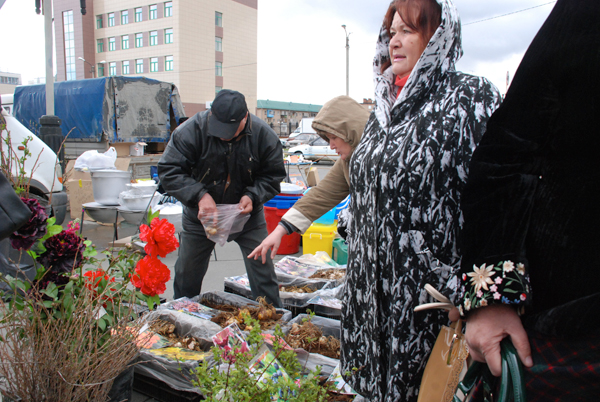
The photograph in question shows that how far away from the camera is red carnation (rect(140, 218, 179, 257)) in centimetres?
187

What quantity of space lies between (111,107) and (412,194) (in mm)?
12486

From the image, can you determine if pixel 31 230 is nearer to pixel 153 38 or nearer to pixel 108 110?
pixel 108 110

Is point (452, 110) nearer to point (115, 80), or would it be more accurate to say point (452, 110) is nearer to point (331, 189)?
point (331, 189)

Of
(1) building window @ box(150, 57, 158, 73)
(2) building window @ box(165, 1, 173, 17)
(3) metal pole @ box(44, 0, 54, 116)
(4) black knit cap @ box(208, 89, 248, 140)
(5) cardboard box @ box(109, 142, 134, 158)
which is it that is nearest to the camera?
(4) black knit cap @ box(208, 89, 248, 140)

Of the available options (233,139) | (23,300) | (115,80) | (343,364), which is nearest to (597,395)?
(343,364)

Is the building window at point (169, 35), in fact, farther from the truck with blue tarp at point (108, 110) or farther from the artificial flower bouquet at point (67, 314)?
the artificial flower bouquet at point (67, 314)

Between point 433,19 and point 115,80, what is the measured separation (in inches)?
485

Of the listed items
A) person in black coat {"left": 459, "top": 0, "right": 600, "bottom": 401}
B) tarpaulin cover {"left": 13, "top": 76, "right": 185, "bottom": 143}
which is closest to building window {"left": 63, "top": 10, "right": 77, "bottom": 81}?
tarpaulin cover {"left": 13, "top": 76, "right": 185, "bottom": 143}

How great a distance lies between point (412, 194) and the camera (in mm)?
1346

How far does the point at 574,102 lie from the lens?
2.73ft

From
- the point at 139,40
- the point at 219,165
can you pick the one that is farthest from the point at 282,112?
the point at 219,165

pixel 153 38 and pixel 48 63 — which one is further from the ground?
pixel 153 38

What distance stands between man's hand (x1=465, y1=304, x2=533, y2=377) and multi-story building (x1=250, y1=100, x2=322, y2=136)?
64.6 meters

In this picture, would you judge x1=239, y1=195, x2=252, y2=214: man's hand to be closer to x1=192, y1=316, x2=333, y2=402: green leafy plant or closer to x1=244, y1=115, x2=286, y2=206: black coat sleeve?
x1=244, y1=115, x2=286, y2=206: black coat sleeve
